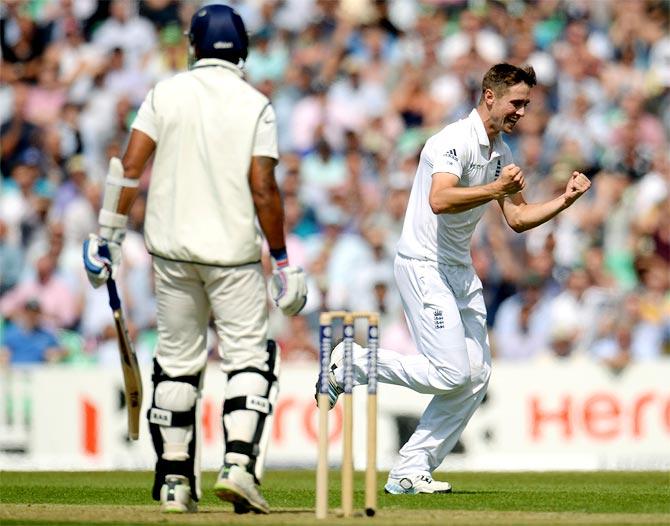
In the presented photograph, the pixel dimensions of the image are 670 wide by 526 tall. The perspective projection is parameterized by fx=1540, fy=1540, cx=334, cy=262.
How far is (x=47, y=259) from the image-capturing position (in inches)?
591

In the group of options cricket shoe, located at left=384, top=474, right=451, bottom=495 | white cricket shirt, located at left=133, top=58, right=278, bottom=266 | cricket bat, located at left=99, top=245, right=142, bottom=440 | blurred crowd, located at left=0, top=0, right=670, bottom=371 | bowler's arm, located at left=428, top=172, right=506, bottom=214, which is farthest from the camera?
blurred crowd, located at left=0, top=0, right=670, bottom=371

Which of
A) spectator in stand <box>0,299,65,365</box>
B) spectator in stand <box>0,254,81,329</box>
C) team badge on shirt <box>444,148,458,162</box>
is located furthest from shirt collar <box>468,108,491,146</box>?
spectator in stand <box>0,254,81,329</box>

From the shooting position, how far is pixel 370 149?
52.6 ft

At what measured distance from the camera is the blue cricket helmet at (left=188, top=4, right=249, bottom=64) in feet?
23.3

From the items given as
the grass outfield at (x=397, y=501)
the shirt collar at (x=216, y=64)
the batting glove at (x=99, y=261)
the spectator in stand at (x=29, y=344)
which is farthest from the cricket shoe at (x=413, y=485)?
the spectator in stand at (x=29, y=344)

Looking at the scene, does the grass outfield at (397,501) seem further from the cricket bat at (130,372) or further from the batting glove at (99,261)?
the batting glove at (99,261)

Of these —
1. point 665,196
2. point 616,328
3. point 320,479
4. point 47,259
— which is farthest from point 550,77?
point 320,479

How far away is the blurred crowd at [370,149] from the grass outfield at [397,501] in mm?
2727

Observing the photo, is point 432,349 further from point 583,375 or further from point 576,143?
point 576,143

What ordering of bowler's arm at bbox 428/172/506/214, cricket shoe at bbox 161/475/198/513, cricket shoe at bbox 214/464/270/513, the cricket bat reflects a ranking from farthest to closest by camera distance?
bowler's arm at bbox 428/172/506/214 → the cricket bat → cricket shoe at bbox 161/475/198/513 → cricket shoe at bbox 214/464/270/513

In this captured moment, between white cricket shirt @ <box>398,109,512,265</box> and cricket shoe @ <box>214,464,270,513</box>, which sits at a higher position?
white cricket shirt @ <box>398,109,512,265</box>

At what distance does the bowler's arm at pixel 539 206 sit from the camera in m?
8.15

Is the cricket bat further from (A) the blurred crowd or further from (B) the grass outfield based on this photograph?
(A) the blurred crowd

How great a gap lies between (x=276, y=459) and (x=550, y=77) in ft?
18.4
